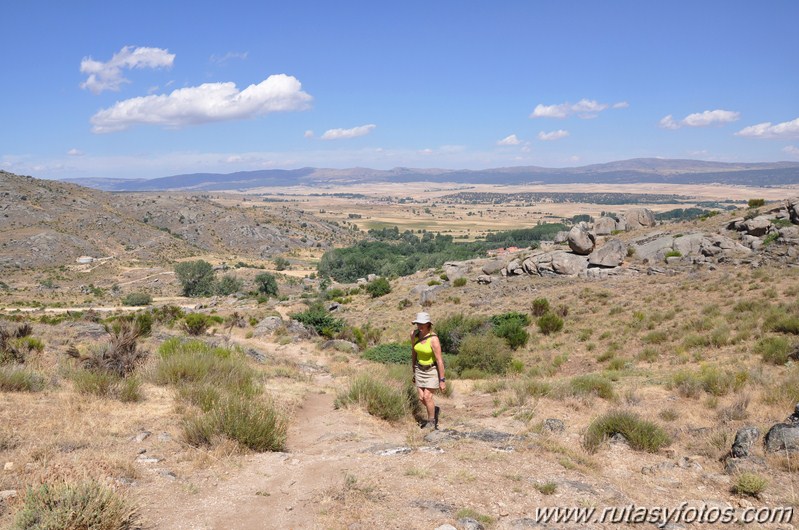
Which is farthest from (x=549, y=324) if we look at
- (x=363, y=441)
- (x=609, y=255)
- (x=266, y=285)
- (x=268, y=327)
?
(x=266, y=285)

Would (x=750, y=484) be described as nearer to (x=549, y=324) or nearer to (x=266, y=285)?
(x=549, y=324)

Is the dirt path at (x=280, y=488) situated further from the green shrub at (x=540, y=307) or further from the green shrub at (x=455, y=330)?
the green shrub at (x=540, y=307)

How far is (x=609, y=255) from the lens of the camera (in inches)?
1148

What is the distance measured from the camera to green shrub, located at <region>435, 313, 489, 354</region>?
2025cm

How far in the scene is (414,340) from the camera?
8.86 metres

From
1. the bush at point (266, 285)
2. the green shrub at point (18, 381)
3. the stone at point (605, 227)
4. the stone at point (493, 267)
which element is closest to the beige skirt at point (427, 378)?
the green shrub at point (18, 381)

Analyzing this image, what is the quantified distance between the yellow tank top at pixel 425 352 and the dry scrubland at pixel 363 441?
112cm

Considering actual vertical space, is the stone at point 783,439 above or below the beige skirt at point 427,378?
below

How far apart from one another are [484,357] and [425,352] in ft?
26.9

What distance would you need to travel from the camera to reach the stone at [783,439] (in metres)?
6.29

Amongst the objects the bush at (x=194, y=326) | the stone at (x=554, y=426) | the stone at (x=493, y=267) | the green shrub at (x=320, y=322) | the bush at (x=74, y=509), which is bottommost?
the green shrub at (x=320, y=322)

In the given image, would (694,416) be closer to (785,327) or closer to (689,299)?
(785,327)

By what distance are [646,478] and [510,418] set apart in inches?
122

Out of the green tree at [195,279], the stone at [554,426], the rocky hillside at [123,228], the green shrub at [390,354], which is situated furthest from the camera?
the rocky hillside at [123,228]
